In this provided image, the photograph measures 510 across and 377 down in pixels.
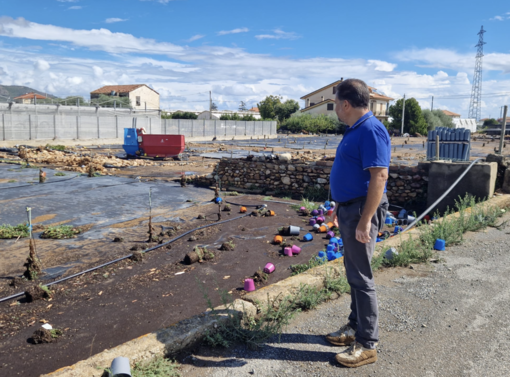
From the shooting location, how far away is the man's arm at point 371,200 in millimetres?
2621

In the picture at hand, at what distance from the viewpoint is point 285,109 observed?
74.8m

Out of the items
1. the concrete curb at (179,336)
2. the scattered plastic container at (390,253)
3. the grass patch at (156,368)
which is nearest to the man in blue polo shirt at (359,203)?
the concrete curb at (179,336)

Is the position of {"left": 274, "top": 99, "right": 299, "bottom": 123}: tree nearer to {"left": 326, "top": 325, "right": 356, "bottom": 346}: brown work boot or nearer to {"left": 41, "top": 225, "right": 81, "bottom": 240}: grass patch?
{"left": 41, "top": 225, "right": 81, "bottom": 240}: grass patch

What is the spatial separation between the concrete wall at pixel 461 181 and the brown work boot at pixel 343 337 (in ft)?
20.4

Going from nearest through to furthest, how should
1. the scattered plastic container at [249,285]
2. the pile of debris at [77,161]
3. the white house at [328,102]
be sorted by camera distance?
the scattered plastic container at [249,285]
the pile of debris at [77,161]
the white house at [328,102]

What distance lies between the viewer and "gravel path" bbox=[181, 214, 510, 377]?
2.73m

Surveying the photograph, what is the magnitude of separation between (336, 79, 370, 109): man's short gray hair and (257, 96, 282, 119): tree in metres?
73.9

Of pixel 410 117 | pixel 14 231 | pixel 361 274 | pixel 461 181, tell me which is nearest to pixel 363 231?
pixel 361 274

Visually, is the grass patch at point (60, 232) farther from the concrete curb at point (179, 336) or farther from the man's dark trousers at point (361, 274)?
the man's dark trousers at point (361, 274)

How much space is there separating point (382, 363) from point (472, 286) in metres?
1.91

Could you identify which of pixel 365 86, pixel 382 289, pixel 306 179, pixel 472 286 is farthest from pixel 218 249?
pixel 306 179

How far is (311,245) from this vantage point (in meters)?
6.78

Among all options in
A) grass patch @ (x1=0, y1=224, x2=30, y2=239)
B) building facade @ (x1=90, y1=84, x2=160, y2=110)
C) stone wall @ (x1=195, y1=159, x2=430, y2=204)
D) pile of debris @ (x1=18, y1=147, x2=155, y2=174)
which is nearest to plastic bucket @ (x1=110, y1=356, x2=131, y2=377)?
grass patch @ (x1=0, y1=224, x2=30, y2=239)

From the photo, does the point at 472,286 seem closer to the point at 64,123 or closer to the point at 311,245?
the point at 311,245
